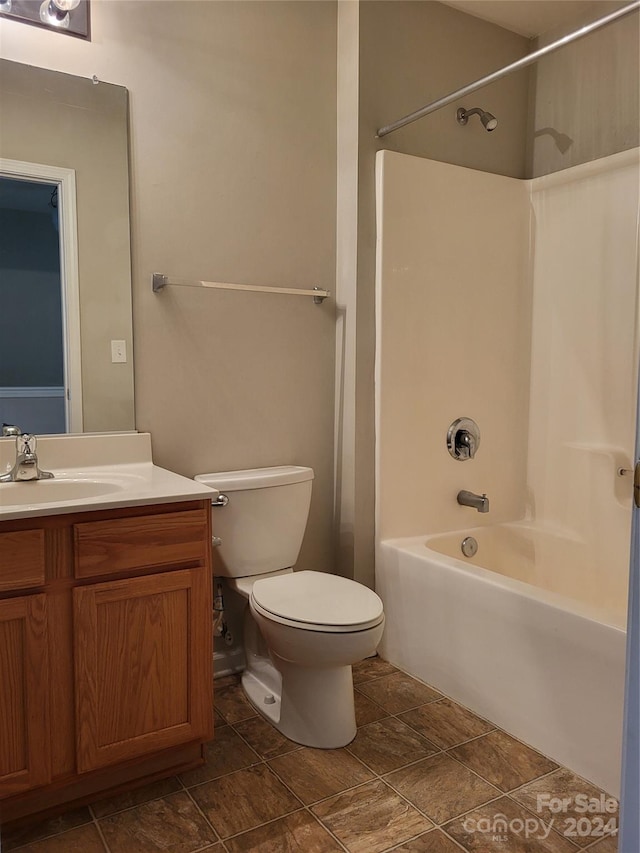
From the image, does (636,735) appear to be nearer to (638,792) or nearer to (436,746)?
(638,792)

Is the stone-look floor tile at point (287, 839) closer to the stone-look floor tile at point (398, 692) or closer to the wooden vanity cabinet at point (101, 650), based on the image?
the wooden vanity cabinet at point (101, 650)

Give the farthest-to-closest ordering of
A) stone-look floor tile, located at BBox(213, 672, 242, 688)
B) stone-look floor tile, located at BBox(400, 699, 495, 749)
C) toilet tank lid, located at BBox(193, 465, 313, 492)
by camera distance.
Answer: stone-look floor tile, located at BBox(213, 672, 242, 688), toilet tank lid, located at BBox(193, 465, 313, 492), stone-look floor tile, located at BBox(400, 699, 495, 749)

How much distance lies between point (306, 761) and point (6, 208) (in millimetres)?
1805

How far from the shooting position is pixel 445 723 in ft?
6.93

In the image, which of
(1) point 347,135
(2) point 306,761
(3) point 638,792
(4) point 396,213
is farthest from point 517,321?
(3) point 638,792

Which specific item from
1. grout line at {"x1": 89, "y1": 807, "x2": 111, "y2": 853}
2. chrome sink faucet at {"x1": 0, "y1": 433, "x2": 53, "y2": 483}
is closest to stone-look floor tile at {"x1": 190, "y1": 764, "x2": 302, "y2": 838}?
grout line at {"x1": 89, "y1": 807, "x2": 111, "y2": 853}

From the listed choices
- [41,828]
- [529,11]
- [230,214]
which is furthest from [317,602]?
[529,11]

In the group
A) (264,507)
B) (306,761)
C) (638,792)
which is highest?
(264,507)

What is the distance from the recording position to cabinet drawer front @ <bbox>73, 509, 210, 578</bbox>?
161 centimetres

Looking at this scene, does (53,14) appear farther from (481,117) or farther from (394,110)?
(481,117)

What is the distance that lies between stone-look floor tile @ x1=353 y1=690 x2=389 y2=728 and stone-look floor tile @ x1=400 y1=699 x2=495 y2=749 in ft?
0.24

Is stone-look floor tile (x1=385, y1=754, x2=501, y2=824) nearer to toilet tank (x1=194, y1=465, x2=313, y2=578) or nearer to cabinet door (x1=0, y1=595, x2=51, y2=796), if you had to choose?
toilet tank (x1=194, y1=465, x2=313, y2=578)

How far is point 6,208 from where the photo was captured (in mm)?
1901

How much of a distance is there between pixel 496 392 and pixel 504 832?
5.42ft
